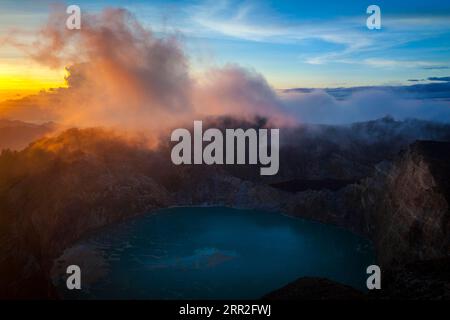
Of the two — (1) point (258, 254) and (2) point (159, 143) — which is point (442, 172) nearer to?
(1) point (258, 254)

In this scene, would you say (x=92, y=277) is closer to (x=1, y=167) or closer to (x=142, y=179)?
(x=1, y=167)

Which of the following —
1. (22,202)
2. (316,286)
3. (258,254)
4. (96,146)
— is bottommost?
(258,254)

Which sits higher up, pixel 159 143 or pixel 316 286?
pixel 159 143

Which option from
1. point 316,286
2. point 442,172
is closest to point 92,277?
point 316,286

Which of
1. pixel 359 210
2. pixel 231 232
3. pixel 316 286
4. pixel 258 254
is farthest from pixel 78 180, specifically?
pixel 316 286

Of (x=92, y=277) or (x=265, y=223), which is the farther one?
(x=265, y=223)

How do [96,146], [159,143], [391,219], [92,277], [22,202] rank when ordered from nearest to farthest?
[22,202] < [92,277] < [391,219] < [96,146] < [159,143]

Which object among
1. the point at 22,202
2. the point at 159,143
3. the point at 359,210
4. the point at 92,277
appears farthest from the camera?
the point at 159,143
